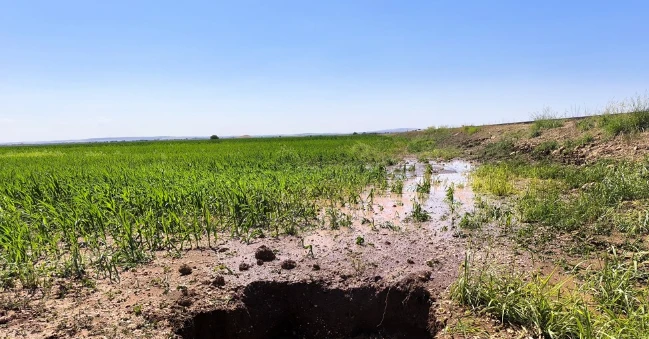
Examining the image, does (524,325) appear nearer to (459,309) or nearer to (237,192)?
(459,309)

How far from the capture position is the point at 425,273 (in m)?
3.51

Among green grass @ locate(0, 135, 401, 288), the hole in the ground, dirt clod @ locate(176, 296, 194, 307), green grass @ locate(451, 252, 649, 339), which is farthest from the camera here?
green grass @ locate(0, 135, 401, 288)

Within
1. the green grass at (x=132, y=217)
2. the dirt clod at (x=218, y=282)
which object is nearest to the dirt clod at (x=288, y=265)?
the dirt clod at (x=218, y=282)

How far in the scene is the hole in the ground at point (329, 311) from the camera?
3.27 metres

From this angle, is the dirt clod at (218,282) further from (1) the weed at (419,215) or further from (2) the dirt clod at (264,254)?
(1) the weed at (419,215)

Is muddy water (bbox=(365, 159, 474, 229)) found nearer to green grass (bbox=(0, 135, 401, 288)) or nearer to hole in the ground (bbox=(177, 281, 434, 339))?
green grass (bbox=(0, 135, 401, 288))

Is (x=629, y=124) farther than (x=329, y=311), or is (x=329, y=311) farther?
(x=629, y=124)

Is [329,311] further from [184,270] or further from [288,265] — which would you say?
[184,270]

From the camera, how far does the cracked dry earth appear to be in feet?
9.30

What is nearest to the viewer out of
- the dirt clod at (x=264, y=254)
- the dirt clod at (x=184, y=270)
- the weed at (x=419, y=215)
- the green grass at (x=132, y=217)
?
the dirt clod at (x=184, y=270)

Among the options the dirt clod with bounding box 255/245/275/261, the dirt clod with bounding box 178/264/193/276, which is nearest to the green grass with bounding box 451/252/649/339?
the dirt clod with bounding box 255/245/275/261

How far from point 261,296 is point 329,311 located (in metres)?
0.66

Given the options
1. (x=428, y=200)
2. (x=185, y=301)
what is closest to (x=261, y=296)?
(x=185, y=301)

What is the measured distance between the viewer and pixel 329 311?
3.41 meters
